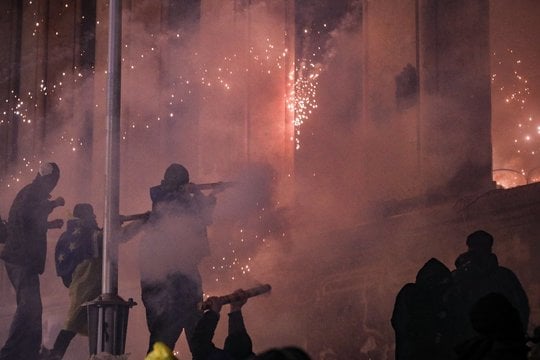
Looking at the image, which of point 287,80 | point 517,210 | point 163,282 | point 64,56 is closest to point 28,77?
point 64,56

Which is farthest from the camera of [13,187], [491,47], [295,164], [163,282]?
[13,187]

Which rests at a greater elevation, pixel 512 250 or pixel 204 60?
pixel 204 60

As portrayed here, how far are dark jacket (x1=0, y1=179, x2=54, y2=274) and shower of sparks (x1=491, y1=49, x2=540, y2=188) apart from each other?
4.89 meters

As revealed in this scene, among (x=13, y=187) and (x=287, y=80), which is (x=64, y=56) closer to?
(x=13, y=187)

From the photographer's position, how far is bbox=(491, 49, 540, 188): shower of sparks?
38.5 feet

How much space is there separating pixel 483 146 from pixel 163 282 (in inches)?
133

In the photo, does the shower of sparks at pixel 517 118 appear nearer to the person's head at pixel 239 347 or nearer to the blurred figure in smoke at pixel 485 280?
the blurred figure in smoke at pixel 485 280

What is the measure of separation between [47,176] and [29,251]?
77cm

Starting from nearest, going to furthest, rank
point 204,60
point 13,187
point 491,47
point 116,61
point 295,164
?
1. point 116,61
2. point 491,47
3. point 295,164
4. point 204,60
5. point 13,187

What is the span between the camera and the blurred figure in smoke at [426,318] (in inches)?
303

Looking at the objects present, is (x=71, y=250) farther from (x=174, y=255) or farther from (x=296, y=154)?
(x=296, y=154)

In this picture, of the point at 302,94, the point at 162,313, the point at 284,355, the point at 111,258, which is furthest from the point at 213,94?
the point at 284,355

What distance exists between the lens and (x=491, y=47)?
11531 millimetres

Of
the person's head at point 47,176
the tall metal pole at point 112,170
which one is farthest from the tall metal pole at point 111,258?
the person's head at point 47,176
